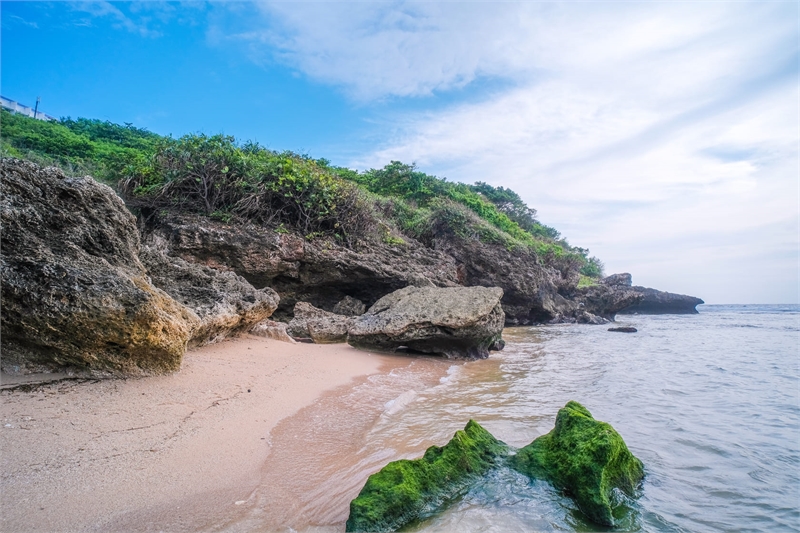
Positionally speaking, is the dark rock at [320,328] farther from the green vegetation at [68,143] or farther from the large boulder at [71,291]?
the green vegetation at [68,143]

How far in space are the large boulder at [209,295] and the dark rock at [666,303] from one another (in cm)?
3777

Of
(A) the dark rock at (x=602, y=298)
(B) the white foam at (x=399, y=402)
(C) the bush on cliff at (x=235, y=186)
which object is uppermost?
(C) the bush on cliff at (x=235, y=186)

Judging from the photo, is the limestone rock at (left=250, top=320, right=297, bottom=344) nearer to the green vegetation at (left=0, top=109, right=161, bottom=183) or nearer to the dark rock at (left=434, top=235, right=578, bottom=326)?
the green vegetation at (left=0, top=109, right=161, bottom=183)

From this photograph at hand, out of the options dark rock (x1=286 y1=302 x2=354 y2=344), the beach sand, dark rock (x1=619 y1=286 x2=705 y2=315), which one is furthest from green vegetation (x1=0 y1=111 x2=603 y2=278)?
dark rock (x1=619 y1=286 x2=705 y2=315)

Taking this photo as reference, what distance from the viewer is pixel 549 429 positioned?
460 cm

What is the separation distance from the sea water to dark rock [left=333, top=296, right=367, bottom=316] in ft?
12.6

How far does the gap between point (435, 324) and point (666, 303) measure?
3844 cm

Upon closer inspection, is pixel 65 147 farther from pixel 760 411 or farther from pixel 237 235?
pixel 760 411

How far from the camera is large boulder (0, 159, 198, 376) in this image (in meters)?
3.79

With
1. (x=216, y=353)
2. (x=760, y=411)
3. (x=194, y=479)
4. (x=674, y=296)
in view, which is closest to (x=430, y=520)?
(x=194, y=479)

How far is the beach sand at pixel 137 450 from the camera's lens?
2369 millimetres

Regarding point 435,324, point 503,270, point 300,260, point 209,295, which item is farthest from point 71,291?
point 503,270

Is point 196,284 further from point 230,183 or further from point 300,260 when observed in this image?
point 230,183

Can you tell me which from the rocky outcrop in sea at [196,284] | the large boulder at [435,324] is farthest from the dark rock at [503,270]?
the large boulder at [435,324]
